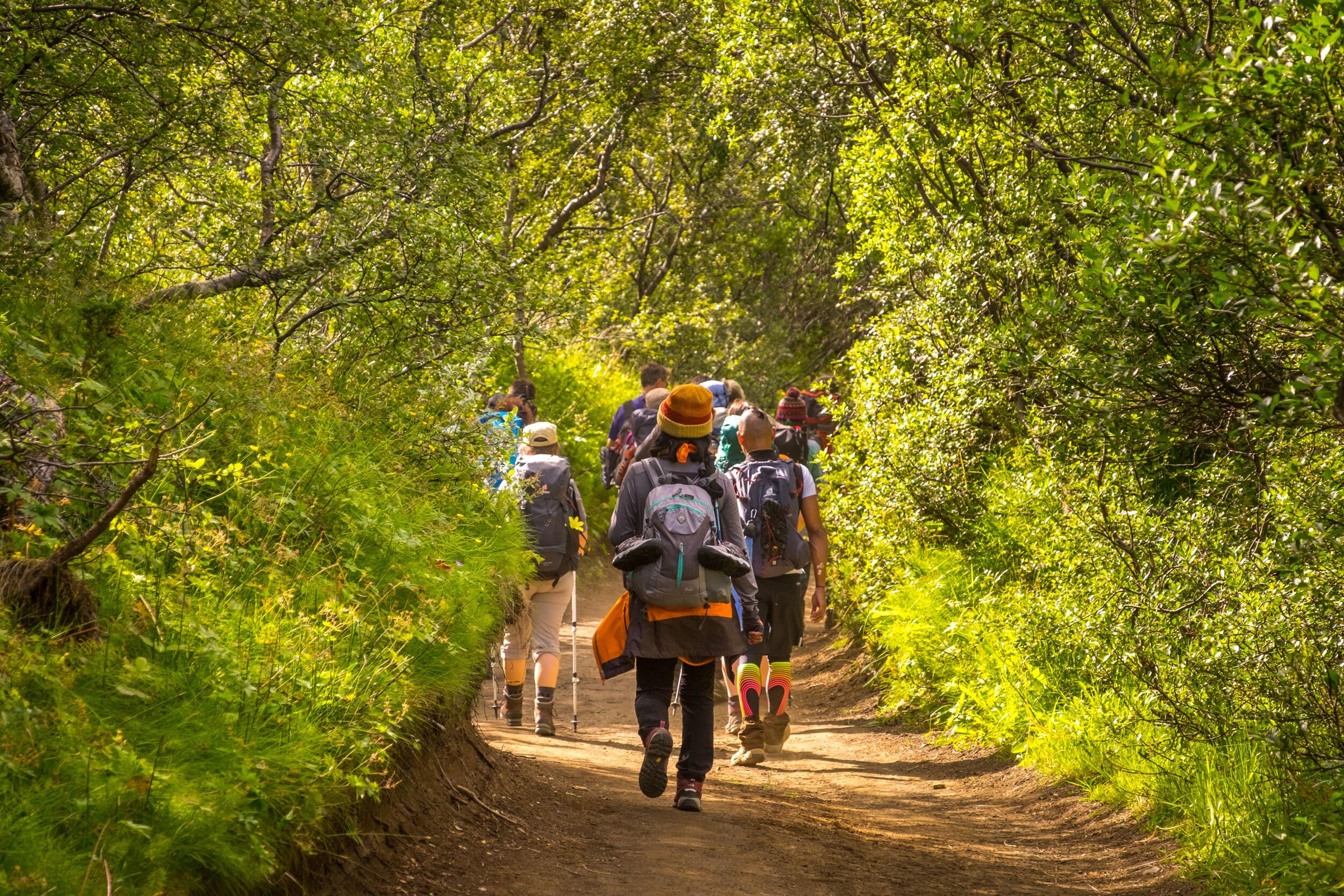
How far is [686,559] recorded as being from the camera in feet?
20.2

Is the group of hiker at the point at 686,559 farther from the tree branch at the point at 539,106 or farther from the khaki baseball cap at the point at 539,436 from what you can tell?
the tree branch at the point at 539,106

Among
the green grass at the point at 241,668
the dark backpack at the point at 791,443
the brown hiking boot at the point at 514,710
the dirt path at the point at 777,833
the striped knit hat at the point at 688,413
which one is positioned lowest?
the dirt path at the point at 777,833

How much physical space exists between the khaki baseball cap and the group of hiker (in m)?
0.01

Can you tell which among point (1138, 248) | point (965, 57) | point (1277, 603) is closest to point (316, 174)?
point (965, 57)

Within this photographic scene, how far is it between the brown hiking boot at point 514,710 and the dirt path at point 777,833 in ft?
0.41

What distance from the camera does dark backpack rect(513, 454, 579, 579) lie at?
9.01m

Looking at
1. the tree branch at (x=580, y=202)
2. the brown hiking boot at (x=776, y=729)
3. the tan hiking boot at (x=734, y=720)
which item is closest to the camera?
the brown hiking boot at (x=776, y=729)

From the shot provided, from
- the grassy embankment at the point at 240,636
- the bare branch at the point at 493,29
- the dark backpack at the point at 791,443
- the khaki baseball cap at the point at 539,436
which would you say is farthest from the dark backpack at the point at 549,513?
the bare branch at the point at 493,29

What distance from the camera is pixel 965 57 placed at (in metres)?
9.11

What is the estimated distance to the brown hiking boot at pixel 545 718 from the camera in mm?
9289

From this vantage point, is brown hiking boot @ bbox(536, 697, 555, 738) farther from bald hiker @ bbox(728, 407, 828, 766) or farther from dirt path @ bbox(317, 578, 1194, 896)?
bald hiker @ bbox(728, 407, 828, 766)

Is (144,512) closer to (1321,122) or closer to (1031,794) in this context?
(1321,122)

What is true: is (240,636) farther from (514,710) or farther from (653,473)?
(514,710)

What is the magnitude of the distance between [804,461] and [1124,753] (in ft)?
17.8
